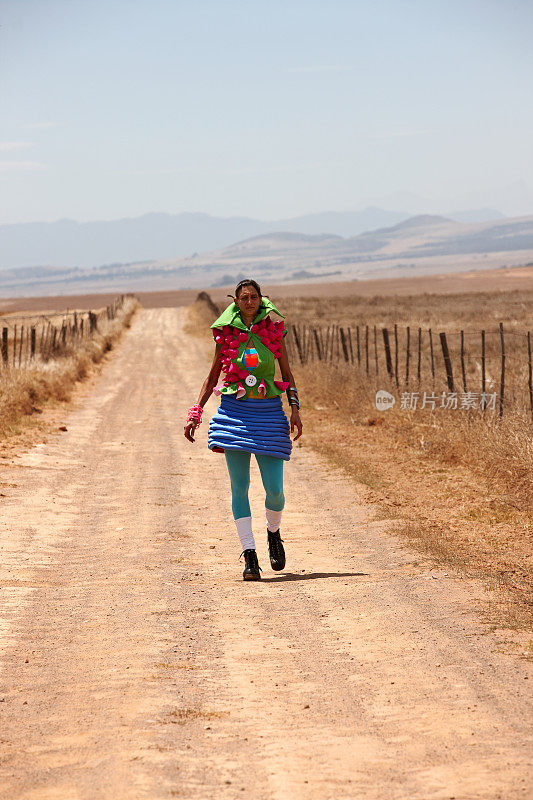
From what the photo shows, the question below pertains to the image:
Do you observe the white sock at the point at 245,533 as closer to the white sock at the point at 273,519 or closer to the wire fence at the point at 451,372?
the white sock at the point at 273,519

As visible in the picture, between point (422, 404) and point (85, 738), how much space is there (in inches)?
453

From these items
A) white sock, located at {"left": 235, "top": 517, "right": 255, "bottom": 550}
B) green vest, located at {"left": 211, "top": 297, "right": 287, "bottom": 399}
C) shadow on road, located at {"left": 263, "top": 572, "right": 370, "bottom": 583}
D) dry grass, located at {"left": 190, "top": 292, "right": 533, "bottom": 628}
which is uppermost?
green vest, located at {"left": 211, "top": 297, "right": 287, "bottom": 399}

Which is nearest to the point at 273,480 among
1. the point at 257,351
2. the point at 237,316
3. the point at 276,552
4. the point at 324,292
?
the point at 276,552

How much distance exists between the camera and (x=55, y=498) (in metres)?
10.7

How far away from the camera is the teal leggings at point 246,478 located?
22.6 ft

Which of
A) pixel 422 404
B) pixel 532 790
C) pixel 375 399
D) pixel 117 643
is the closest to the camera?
pixel 532 790

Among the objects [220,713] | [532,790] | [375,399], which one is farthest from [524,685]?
[375,399]

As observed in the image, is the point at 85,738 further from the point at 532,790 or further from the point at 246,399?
the point at 246,399

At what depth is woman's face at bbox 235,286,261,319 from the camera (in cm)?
670

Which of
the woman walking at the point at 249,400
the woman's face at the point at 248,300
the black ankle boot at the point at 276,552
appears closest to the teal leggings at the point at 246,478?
the woman walking at the point at 249,400

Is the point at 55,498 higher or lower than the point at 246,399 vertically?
lower

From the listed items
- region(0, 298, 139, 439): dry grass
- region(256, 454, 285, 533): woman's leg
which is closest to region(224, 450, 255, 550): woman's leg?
region(256, 454, 285, 533): woman's leg

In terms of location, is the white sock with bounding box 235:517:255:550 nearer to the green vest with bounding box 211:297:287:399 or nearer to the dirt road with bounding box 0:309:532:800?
the dirt road with bounding box 0:309:532:800

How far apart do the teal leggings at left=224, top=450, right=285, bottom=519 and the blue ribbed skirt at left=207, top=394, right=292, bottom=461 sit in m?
0.09
